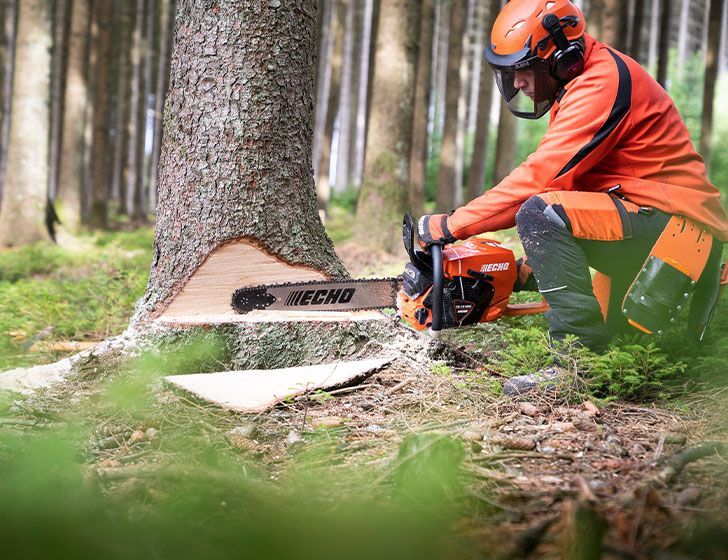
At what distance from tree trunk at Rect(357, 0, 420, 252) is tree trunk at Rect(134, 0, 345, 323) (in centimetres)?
437

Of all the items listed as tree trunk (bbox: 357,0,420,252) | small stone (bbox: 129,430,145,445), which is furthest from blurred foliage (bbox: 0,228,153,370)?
tree trunk (bbox: 357,0,420,252)

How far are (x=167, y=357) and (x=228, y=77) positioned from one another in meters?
1.37

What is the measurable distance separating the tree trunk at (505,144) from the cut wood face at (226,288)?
8.88 m

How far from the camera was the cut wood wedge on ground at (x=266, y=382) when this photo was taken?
275 centimetres

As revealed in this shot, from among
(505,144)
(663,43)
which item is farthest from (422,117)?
(663,43)

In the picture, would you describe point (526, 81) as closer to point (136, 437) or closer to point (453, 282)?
point (453, 282)

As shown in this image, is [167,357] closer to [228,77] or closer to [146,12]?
[228,77]

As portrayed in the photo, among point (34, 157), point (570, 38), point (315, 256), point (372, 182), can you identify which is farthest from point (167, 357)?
point (34, 157)

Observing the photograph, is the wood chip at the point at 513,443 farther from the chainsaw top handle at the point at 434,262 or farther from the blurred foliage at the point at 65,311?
the blurred foliage at the point at 65,311

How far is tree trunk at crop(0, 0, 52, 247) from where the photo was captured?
9.08 meters

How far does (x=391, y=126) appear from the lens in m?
7.71

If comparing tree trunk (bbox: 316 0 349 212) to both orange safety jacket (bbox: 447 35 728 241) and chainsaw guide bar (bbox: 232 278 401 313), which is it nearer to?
chainsaw guide bar (bbox: 232 278 401 313)

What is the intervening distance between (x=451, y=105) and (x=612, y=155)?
9.31 m

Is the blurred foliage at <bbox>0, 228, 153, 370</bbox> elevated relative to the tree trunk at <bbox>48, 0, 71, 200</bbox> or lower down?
lower down
